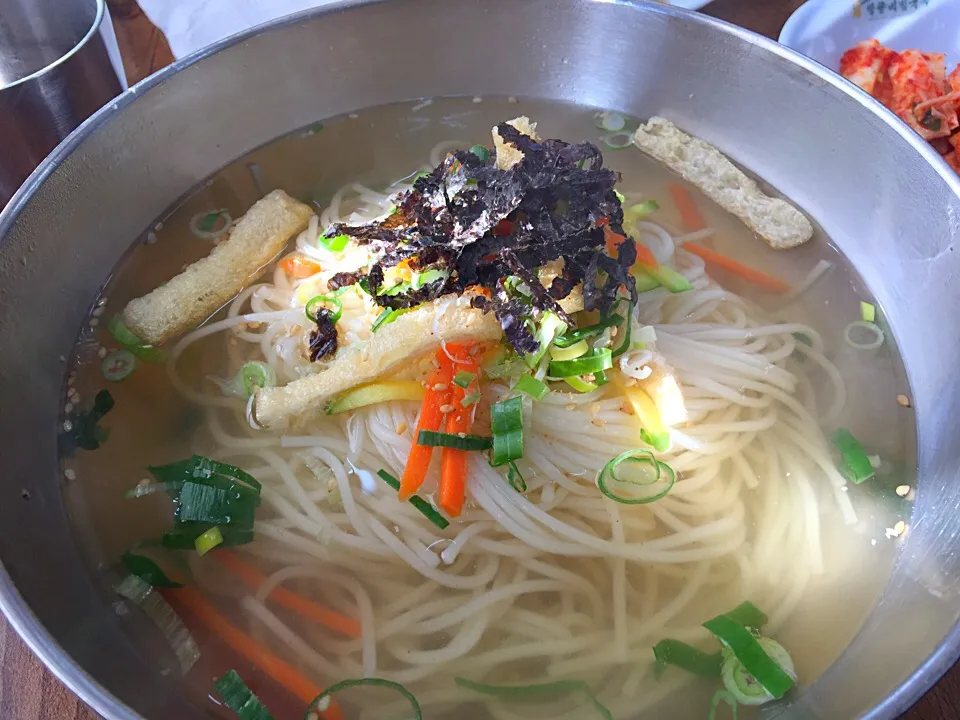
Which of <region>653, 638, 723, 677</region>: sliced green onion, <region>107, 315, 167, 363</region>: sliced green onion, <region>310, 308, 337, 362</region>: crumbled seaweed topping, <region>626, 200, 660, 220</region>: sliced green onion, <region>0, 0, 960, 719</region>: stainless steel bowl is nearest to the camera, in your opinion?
<region>0, 0, 960, 719</region>: stainless steel bowl

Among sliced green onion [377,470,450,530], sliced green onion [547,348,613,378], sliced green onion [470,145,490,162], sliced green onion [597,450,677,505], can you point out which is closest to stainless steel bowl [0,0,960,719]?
sliced green onion [470,145,490,162]

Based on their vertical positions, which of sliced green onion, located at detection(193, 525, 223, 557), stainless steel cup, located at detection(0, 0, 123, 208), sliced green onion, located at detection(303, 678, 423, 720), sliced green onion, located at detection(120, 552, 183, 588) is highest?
stainless steel cup, located at detection(0, 0, 123, 208)

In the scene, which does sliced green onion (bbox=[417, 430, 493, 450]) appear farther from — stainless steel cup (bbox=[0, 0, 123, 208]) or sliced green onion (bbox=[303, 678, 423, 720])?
stainless steel cup (bbox=[0, 0, 123, 208])

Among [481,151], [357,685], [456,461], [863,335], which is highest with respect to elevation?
[481,151]

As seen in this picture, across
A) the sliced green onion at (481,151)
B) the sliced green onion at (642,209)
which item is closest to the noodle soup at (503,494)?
the sliced green onion at (642,209)

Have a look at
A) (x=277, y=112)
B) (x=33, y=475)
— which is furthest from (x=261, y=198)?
(x=33, y=475)

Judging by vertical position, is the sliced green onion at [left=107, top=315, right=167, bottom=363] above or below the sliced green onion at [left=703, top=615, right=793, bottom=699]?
above

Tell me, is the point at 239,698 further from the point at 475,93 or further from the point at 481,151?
the point at 475,93

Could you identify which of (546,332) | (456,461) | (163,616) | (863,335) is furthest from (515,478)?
(863,335)
